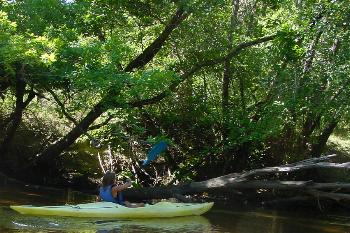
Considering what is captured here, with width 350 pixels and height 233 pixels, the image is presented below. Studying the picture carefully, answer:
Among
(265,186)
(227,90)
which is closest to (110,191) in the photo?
(265,186)

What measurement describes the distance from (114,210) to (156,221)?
0.87 m

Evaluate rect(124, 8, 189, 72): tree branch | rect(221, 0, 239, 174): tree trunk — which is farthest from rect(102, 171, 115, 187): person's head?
rect(221, 0, 239, 174): tree trunk

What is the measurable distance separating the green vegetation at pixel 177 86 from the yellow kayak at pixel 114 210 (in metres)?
1.70

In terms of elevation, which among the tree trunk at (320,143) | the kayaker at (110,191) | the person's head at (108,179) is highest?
the tree trunk at (320,143)

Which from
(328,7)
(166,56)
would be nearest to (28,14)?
(166,56)

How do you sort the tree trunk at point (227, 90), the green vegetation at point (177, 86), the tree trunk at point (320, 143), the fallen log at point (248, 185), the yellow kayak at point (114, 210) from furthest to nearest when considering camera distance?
the tree trunk at point (320, 143), the tree trunk at point (227, 90), the fallen log at point (248, 185), the green vegetation at point (177, 86), the yellow kayak at point (114, 210)

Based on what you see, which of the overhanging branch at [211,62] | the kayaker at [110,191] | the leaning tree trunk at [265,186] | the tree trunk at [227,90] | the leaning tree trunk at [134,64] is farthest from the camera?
the tree trunk at [227,90]

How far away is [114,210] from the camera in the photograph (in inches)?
376

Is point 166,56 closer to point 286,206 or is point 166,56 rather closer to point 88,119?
point 88,119

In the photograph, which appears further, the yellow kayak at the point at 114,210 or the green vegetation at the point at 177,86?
the green vegetation at the point at 177,86

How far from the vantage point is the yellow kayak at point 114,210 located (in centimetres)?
886

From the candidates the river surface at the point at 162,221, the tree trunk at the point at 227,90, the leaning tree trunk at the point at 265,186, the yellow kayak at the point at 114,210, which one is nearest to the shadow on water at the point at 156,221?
the river surface at the point at 162,221

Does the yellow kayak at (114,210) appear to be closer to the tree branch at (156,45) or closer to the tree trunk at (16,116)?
the tree trunk at (16,116)

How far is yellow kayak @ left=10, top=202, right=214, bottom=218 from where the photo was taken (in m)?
8.86
